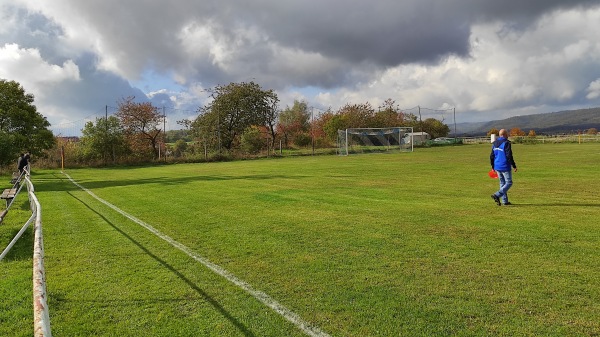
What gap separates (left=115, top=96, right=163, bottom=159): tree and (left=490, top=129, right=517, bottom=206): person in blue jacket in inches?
1612

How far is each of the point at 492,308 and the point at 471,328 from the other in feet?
1.76

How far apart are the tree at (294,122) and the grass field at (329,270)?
180 feet

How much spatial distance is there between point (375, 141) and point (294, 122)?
21.2m

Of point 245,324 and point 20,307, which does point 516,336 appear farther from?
point 20,307

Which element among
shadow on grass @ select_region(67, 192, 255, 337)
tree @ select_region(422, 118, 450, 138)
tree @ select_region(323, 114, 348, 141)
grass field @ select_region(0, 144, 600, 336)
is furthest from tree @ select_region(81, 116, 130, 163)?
tree @ select_region(422, 118, 450, 138)

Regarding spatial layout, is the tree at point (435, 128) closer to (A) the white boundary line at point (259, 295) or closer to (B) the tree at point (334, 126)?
(B) the tree at point (334, 126)

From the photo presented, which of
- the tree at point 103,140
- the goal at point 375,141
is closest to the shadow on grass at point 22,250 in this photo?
the tree at point 103,140

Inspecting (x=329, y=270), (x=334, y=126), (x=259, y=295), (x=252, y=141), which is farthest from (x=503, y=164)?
(x=334, y=126)

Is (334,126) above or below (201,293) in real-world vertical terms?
above

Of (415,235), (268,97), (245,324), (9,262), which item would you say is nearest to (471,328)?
(245,324)

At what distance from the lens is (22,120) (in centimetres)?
3381

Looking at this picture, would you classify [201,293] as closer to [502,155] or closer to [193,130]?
[502,155]

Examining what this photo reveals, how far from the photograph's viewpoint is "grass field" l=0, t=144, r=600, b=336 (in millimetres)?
3732

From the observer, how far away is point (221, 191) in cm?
1390
